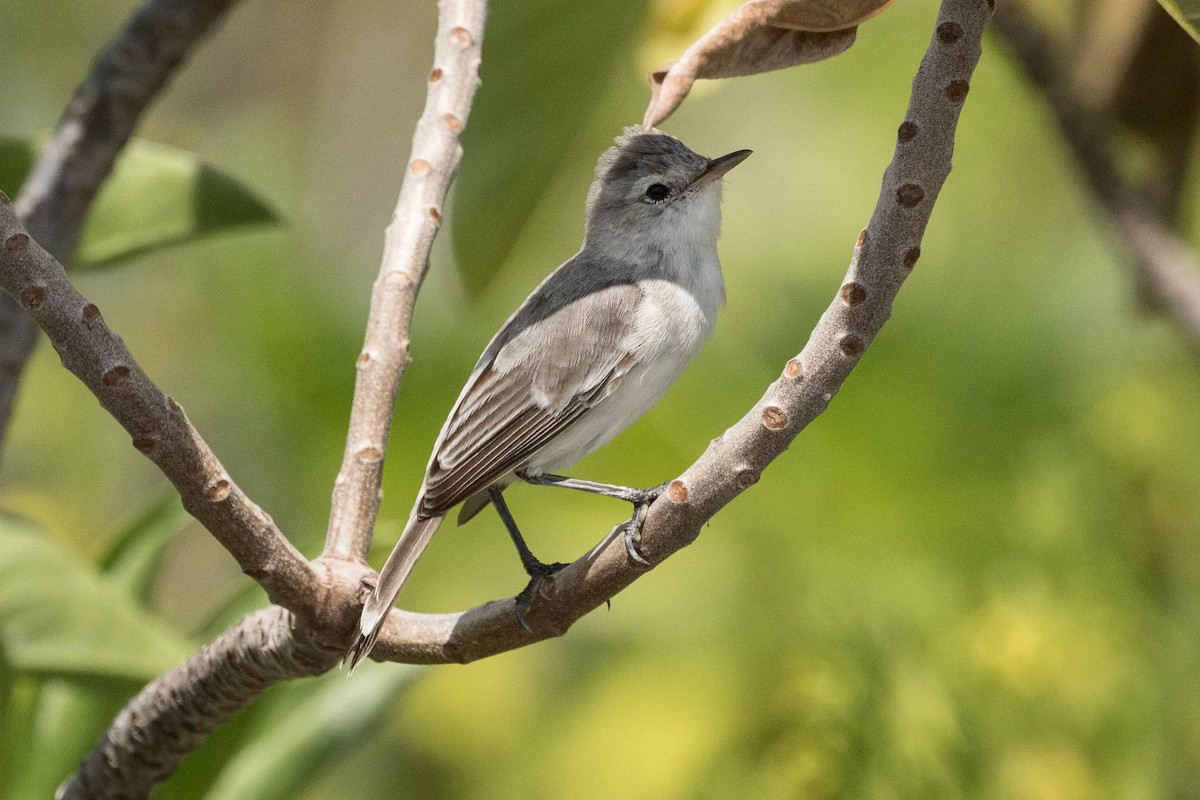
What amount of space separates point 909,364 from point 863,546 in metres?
0.42

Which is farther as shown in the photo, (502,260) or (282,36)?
(282,36)

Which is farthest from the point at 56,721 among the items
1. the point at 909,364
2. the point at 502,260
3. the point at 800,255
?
the point at 800,255

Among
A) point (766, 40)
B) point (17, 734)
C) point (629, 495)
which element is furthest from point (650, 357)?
point (17, 734)

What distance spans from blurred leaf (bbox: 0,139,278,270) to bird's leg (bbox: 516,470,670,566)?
598 millimetres

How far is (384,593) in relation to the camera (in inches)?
54.4

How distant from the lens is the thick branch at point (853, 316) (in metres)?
1.09

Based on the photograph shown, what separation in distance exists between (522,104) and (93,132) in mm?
702

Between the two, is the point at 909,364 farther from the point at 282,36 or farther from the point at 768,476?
the point at 282,36

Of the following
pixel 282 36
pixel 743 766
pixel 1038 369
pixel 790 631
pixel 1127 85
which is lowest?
pixel 743 766

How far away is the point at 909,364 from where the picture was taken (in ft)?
8.18

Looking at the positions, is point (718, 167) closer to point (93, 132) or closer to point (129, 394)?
point (93, 132)

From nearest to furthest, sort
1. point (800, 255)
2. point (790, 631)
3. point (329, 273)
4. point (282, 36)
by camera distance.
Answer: point (790, 631), point (800, 255), point (329, 273), point (282, 36)

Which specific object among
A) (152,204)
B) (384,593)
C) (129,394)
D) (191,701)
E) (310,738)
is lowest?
(310,738)

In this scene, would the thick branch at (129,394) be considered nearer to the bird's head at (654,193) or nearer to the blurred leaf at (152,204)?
the blurred leaf at (152,204)
